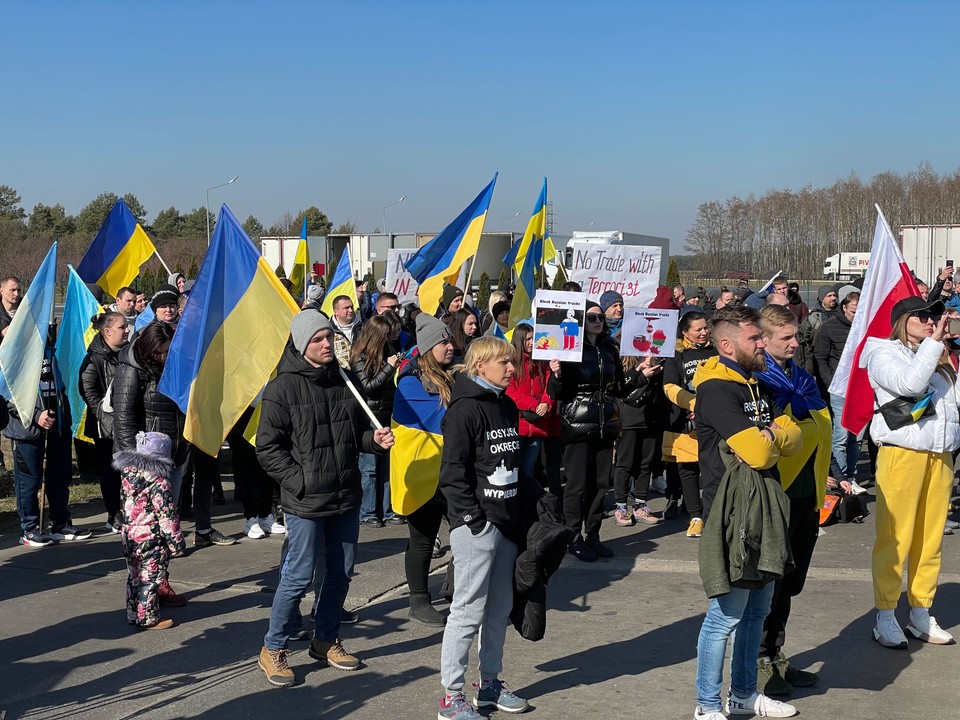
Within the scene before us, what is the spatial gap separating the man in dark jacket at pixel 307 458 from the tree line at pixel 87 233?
93.5 ft

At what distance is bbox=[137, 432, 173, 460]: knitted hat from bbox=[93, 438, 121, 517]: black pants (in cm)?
223

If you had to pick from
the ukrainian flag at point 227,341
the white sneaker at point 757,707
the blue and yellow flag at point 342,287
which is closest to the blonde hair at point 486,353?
the ukrainian flag at point 227,341

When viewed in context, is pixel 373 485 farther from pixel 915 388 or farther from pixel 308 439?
pixel 915 388

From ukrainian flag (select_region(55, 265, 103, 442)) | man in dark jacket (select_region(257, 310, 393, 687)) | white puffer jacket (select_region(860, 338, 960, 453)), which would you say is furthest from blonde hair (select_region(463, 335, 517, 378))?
ukrainian flag (select_region(55, 265, 103, 442))

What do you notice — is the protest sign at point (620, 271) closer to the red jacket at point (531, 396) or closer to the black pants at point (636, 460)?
the black pants at point (636, 460)

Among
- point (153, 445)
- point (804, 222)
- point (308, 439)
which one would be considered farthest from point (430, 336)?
point (804, 222)

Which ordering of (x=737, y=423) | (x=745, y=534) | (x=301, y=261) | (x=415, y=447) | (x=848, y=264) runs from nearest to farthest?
(x=745, y=534) < (x=737, y=423) < (x=415, y=447) < (x=301, y=261) < (x=848, y=264)

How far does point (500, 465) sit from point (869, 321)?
3.33 m

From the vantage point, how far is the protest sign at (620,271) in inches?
509

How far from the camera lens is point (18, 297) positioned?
11633 millimetres

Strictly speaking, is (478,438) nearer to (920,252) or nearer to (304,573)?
(304,573)

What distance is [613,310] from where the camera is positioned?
10109mm

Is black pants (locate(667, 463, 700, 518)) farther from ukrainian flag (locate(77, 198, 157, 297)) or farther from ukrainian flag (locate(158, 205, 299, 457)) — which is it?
ukrainian flag (locate(77, 198, 157, 297))

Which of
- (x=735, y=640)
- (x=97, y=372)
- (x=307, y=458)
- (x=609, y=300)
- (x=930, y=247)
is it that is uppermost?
(x=930, y=247)
